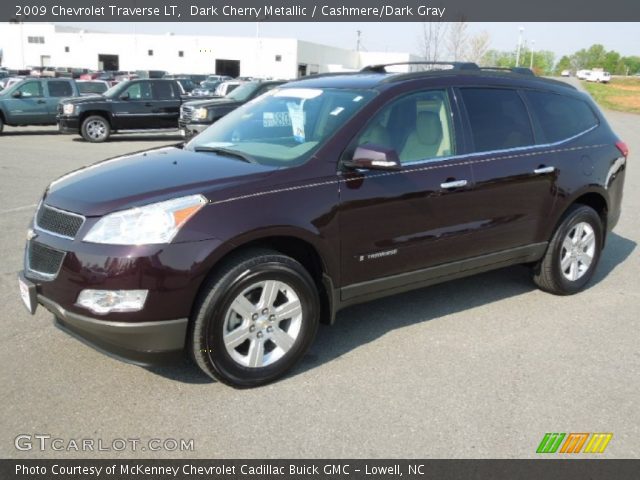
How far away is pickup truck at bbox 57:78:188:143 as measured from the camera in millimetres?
17484

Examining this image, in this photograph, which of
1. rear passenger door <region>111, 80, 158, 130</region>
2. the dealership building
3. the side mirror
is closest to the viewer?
the side mirror

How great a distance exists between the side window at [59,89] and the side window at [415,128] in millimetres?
18332

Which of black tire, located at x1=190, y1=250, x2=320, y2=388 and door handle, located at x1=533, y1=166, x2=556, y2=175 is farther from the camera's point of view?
door handle, located at x1=533, y1=166, x2=556, y2=175

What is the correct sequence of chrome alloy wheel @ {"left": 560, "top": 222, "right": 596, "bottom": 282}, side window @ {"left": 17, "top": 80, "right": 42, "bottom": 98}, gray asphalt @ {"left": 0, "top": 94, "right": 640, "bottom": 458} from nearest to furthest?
gray asphalt @ {"left": 0, "top": 94, "right": 640, "bottom": 458} < chrome alloy wheel @ {"left": 560, "top": 222, "right": 596, "bottom": 282} < side window @ {"left": 17, "top": 80, "right": 42, "bottom": 98}

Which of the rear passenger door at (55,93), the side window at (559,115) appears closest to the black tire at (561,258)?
the side window at (559,115)

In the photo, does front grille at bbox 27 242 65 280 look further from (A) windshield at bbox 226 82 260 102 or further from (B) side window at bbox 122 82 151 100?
(B) side window at bbox 122 82 151 100

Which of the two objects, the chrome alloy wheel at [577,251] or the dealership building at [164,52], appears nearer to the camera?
the chrome alloy wheel at [577,251]

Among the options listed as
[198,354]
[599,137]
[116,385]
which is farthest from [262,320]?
Answer: [599,137]

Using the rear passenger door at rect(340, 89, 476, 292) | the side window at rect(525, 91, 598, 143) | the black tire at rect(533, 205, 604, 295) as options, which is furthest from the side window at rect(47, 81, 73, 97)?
the black tire at rect(533, 205, 604, 295)

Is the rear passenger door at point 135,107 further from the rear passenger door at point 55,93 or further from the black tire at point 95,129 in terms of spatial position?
the rear passenger door at point 55,93

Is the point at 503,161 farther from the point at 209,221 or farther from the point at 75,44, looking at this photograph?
the point at 75,44

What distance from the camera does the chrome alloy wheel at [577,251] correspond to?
539cm

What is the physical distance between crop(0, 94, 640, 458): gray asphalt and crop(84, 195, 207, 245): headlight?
0.95m

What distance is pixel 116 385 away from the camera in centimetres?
366
